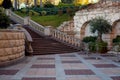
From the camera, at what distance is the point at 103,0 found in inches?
1084

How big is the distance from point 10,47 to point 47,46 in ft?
27.2

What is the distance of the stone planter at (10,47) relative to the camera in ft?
50.2

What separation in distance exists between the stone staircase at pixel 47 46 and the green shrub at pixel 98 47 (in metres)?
1.67

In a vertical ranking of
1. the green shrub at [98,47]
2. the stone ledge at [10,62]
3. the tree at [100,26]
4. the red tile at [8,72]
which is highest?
the tree at [100,26]

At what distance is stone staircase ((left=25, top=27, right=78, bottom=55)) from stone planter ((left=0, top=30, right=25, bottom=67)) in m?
4.82

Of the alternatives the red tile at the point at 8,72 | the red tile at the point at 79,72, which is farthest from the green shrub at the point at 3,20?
the red tile at the point at 79,72

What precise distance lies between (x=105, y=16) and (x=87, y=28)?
304cm

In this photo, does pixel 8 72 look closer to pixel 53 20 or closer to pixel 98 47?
pixel 98 47

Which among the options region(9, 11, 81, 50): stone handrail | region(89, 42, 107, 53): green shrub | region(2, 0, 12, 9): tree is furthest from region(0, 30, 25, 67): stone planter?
region(2, 0, 12, 9): tree

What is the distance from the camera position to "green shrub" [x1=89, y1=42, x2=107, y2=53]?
23.8 meters

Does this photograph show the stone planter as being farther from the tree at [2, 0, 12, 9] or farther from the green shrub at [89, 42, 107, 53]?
the tree at [2, 0, 12, 9]

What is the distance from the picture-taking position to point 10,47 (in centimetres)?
1623

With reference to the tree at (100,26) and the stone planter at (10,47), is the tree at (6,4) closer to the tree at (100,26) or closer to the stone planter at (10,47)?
the tree at (100,26)

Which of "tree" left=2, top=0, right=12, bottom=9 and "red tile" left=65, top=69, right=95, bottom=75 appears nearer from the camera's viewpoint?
"red tile" left=65, top=69, right=95, bottom=75
